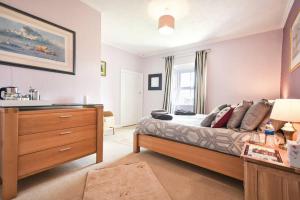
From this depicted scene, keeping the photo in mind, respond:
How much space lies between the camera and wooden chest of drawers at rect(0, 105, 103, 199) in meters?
1.34

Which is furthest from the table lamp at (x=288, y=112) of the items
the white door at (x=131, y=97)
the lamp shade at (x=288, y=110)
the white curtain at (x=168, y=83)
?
the white door at (x=131, y=97)

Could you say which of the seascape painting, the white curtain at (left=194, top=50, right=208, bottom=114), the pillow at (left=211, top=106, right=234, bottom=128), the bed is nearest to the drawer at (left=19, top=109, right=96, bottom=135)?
the seascape painting

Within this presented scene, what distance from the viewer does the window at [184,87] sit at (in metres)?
4.48

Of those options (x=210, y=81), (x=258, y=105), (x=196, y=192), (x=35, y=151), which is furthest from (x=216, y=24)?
(x=35, y=151)

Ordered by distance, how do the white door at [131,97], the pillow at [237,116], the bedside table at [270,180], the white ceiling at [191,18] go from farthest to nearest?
the white door at [131,97]
the white ceiling at [191,18]
the pillow at [237,116]
the bedside table at [270,180]

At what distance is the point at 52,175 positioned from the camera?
5.99 ft

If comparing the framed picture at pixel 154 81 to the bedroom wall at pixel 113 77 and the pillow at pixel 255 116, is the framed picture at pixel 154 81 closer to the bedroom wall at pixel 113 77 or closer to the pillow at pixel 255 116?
the bedroom wall at pixel 113 77

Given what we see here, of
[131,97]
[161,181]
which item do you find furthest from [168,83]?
[161,181]

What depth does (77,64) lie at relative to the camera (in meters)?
2.35

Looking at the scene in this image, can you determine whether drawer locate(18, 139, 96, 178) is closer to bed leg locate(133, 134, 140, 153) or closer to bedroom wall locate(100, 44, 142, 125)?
bed leg locate(133, 134, 140, 153)

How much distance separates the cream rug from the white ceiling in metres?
2.52

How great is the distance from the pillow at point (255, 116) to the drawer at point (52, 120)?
202 centimetres

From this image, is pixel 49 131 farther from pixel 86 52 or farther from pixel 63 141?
pixel 86 52

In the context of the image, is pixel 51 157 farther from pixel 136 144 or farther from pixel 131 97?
pixel 131 97
